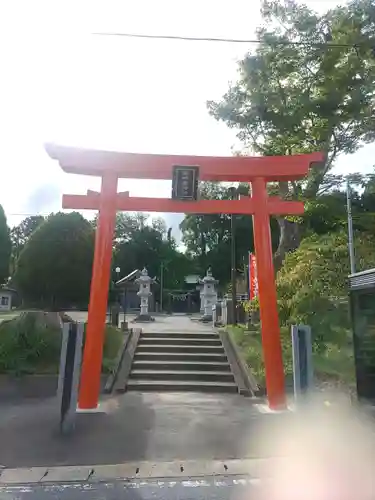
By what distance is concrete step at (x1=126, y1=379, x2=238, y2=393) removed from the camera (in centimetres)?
1038

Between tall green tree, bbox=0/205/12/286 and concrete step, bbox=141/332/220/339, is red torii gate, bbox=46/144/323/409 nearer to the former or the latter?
concrete step, bbox=141/332/220/339

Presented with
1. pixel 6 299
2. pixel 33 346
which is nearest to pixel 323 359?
pixel 33 346

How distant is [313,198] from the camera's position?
1636cm

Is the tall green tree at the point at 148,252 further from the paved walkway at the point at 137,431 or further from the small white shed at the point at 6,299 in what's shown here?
the paved walkway at the point at 137,431

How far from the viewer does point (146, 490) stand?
482cm

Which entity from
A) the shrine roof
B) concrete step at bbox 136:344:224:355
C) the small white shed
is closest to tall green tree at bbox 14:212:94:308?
concrete step at bbox 136:344:224:355

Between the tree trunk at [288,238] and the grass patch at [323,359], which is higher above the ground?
the tree trunk at [288,238]

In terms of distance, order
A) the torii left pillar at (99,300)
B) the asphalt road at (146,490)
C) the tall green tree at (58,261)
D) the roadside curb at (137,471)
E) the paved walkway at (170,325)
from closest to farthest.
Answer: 1. the asphalt road at (146,490)
2. the roadside curb at (137,471)
3. the torii left pillar at (99,300)
4. the paved walkway at (170,325)
5. the tall green tree at (58,261)

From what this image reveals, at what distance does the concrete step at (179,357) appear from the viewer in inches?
483

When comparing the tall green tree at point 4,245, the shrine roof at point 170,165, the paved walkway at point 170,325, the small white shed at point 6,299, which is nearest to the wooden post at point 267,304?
the shrine roof at point 170,165

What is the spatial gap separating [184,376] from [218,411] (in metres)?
2.76

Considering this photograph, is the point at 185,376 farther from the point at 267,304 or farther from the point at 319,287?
the point at 319,287

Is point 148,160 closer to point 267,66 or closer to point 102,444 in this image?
point 102,444

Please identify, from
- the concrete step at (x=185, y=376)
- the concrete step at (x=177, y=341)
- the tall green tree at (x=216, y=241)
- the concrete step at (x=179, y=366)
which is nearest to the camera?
the concrete step at (x=185, y=376)
